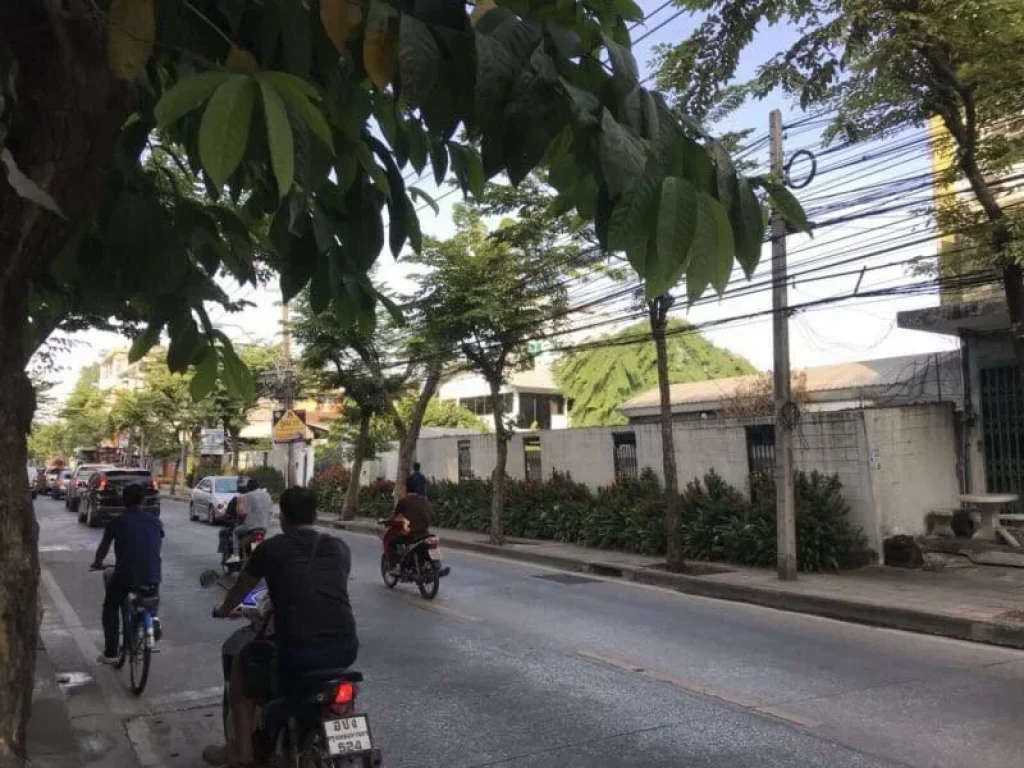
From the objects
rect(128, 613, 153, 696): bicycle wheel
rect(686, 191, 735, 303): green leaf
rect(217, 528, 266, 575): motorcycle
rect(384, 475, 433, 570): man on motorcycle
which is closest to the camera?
rect(686, 191, 735, 303): green leaf

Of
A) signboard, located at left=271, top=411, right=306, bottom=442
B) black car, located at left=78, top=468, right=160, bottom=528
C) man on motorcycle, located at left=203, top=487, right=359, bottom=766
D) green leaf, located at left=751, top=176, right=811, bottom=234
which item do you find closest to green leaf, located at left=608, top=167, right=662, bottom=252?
green leaf, located at left=751, top=176, right=811, bottom=234

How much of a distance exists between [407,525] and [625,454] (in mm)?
7937

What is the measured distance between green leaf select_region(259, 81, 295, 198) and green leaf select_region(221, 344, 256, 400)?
200 centimetres

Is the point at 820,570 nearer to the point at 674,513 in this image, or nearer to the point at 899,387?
the point at 674,513

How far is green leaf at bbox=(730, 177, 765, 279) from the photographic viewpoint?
6.73ft

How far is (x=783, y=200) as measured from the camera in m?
2.22

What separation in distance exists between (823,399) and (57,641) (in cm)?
1866

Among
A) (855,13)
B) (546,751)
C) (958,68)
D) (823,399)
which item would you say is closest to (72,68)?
(546,751)

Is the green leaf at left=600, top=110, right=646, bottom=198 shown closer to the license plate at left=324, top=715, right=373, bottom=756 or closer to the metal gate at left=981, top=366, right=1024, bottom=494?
the license plate at left=324, top=715, right=373, bottom=756

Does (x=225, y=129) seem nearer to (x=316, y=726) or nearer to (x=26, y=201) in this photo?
(x=26, y=201)

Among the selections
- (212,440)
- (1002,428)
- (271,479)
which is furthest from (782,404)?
(212,440)

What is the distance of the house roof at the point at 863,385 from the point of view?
55.0ft

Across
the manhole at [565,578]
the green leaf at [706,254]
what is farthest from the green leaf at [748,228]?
the manhole at [565,578]

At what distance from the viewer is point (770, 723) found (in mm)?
5844
